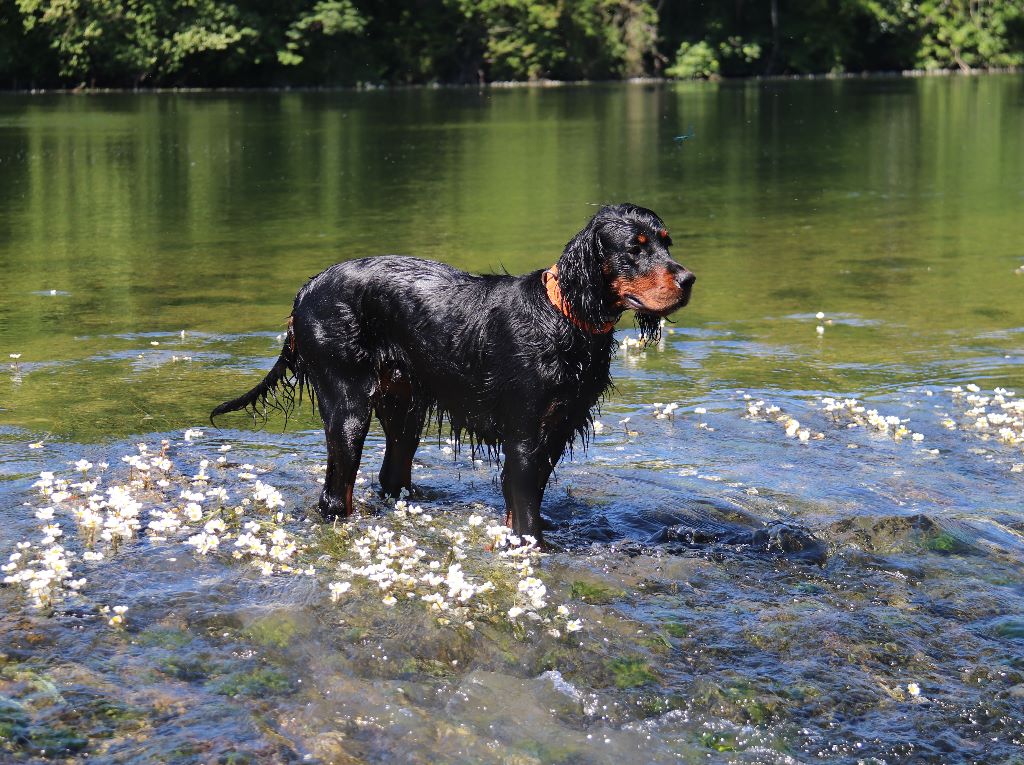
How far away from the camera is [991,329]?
11.6 meters

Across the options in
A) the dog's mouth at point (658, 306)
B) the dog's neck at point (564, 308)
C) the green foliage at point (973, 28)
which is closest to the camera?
the dog's mouth at point (658, 306)

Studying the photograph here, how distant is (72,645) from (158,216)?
14.7 metres

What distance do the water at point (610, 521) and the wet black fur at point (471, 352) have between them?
503 mm

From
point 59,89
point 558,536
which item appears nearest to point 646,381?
point 558,536

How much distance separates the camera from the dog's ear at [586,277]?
590 centimetres

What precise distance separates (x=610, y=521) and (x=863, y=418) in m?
2.67

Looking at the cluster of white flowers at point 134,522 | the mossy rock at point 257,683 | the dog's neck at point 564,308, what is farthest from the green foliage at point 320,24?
the mossy rock at point 257,683

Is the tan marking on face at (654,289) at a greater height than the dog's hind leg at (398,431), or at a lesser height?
greater

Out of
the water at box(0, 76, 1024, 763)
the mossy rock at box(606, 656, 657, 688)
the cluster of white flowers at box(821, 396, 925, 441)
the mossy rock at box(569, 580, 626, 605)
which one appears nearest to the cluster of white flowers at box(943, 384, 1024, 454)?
the water at box(0, 76, 1024, 763)

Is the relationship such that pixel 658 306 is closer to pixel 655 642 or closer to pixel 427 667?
pixel 655 642

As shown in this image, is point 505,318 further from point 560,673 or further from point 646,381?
point 646,381

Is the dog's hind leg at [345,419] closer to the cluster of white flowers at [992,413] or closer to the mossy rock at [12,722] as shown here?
the mossy rock at [12,722]

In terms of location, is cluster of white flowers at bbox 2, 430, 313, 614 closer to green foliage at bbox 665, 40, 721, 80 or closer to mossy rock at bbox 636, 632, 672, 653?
mossy rock at bbox 636, 632, 672, 653

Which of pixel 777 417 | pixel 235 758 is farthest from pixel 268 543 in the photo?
pixel 777 417
